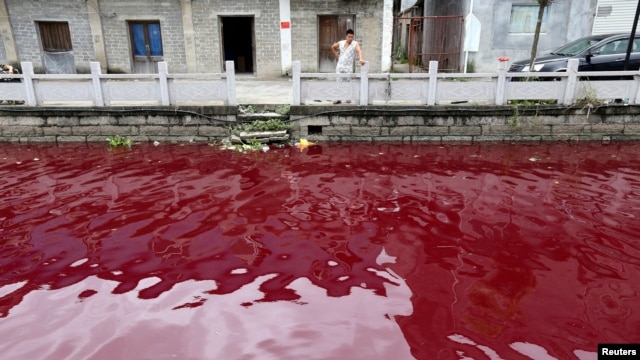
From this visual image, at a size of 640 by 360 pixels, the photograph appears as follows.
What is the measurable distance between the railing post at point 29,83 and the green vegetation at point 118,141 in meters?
1.74

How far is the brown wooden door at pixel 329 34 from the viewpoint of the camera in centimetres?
1493

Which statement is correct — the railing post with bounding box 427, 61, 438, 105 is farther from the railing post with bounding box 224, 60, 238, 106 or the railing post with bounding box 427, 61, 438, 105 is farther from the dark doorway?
the dark doorway

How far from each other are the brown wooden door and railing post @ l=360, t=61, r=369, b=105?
6.09 meters

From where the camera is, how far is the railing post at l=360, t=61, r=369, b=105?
30.9 ft

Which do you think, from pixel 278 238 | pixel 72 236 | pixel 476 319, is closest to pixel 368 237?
pixel 278 238

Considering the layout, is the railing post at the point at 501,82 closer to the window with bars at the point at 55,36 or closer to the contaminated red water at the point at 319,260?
the contaminated red water at the point at 319,260

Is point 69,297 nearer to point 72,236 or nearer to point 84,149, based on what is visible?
point 72,236

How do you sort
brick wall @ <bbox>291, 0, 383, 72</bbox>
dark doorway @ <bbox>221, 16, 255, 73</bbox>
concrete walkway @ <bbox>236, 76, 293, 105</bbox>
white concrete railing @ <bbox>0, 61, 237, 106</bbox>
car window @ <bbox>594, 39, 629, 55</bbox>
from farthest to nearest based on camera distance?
1. dark doorway @ <bbox>221, 16, 255, 73</bbox>
2. brick wall @ <bbox>291, 0, 383, 72</bbox>
3. car window @ <bbox>594, 39, 629, 55</bbox>
4. concrete walkway @ <bbox>236, 76, 293, 105</bbox>
5. white concrete railing @ <bbox>0, 61, 237, 106</bbox>

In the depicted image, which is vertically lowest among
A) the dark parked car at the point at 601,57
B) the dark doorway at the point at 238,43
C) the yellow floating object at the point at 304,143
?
the yellow floating object at the point at 304,143

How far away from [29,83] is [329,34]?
29.1ft

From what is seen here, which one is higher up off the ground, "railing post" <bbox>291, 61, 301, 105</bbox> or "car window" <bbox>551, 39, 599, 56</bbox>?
"car window" <bbox>551, 39, 599, 56</bbox>

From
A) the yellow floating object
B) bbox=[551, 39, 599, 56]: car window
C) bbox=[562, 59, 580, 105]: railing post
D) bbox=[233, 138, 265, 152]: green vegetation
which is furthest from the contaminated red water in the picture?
bbox=[551, 39, 599, 56]: car window

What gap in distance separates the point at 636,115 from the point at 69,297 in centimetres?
1064

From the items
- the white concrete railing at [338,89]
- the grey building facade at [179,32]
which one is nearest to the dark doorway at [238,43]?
the grey building facade at [179,32]
